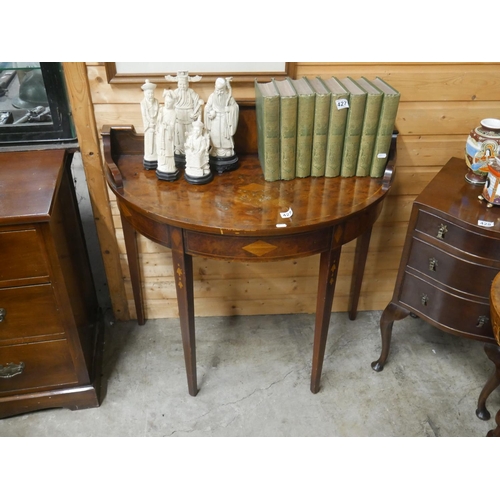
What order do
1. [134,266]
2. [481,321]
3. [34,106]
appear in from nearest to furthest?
1. [481,321]
2. [34,106]
3. [134,266]

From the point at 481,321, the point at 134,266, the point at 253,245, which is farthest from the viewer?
the point at 134,266

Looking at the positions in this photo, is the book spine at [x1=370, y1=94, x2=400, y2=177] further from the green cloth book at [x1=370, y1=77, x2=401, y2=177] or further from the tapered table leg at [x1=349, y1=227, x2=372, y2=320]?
the tapered table leg at [x1=349, y1=227, x2=372, y2=320]

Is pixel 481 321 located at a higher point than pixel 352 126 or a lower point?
lower

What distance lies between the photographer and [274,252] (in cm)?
152

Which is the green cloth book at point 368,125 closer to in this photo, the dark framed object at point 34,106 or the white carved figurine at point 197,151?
the white carved figurine at point 197,151

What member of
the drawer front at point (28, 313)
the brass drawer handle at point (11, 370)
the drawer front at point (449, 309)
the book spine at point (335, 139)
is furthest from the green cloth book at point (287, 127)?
the brass drawer handle at point (11, 370)

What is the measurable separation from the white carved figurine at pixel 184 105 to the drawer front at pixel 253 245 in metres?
0.39

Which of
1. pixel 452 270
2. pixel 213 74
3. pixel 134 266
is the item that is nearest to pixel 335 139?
pixel 213 74

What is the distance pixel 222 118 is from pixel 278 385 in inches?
42.6

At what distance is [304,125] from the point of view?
5.28 feet

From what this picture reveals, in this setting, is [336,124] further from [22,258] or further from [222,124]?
[22,258]

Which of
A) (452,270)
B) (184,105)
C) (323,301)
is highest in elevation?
(184,105)

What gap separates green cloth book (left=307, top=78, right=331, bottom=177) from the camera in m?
1.57

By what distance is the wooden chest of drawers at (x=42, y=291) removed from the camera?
4.99ft
